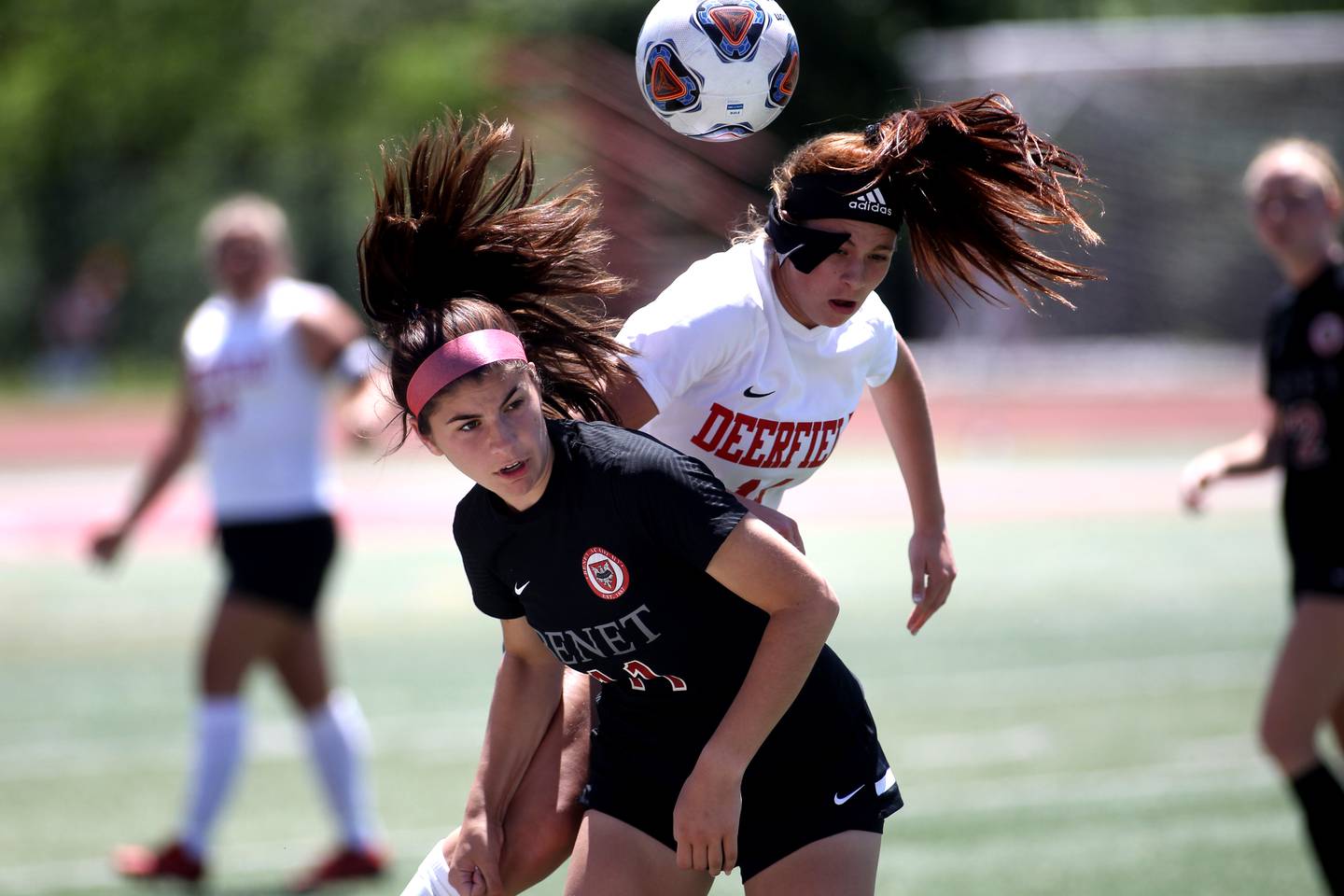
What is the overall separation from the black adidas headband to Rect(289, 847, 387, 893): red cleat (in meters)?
3.53

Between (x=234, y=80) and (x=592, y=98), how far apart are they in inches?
416

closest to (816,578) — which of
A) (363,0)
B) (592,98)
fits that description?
(592,98)

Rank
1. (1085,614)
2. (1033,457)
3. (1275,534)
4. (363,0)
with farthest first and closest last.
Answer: (363,0) → (1033,457) → (1275,534) → (1085,614)

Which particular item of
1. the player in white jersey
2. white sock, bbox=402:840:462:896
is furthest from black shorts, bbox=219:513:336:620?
white sock, bbox=402:840:462:896

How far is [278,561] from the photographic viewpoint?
6.27 metres

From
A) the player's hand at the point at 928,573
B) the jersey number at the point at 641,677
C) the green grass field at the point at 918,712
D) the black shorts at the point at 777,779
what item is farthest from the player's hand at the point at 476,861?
the green grass field at the point at 918,712

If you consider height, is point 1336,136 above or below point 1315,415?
below

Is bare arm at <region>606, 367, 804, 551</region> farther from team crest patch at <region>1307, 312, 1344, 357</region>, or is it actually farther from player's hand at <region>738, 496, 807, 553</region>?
team crest patch at <region>1307, 312, 1344, 357</region>

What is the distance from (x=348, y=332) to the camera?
6547 mm

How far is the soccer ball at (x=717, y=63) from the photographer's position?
352 centimetres

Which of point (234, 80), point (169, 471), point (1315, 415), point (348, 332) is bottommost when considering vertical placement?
point (234, 80)

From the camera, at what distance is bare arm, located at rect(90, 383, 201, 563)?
655 centimetres

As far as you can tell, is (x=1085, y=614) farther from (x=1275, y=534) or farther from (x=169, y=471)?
(x=169, y=471)

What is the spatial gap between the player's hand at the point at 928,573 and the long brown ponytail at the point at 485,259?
899 mm
